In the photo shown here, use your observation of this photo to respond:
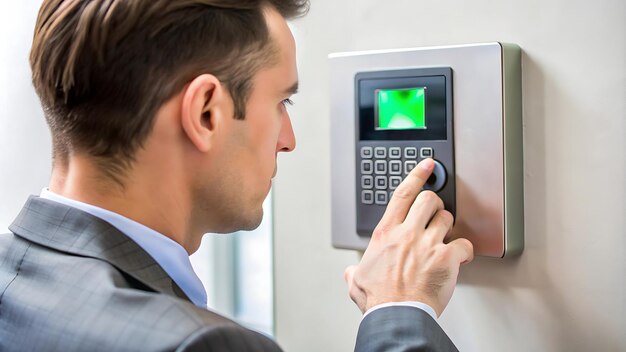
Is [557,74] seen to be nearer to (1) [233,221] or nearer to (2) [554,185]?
(2) [554,185]

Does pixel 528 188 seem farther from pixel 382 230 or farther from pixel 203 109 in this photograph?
pixel 203 109

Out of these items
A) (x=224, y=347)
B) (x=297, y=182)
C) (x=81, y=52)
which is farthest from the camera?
(x=297, y=182)

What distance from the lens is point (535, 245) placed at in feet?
2.21

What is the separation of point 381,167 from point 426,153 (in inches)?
1.9

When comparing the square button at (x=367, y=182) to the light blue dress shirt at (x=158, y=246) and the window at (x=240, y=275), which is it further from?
the window at (x=240, y=275)

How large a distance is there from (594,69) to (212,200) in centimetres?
33

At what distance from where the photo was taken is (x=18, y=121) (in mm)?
1030

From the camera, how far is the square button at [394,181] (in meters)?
0.71

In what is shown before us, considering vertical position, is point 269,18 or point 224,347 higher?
point 269,18

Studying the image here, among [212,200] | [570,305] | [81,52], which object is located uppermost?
[81,52]

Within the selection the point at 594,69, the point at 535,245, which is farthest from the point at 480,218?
the point at 594,69

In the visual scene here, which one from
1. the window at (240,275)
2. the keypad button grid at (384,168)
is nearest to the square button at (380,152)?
the keypad button grid at (384,168)

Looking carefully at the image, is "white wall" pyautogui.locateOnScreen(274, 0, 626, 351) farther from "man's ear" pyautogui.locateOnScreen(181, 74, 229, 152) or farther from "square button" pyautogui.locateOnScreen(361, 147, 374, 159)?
"man's ear" pyautogui.locateOnScreen(181, 74, 229, 152)

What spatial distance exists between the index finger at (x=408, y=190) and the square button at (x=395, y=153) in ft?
0.08
